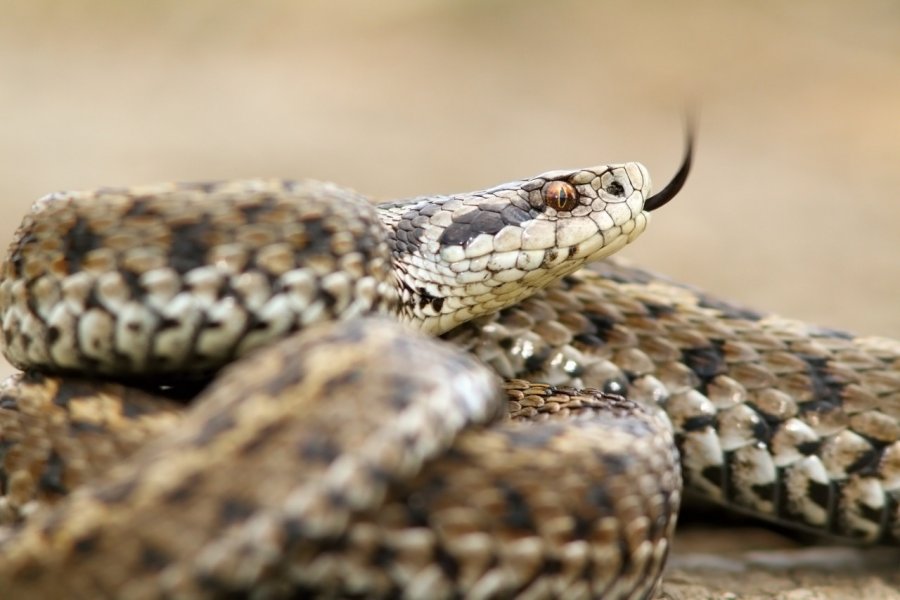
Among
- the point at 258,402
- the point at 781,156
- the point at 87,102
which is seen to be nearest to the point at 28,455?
the point at 258,402

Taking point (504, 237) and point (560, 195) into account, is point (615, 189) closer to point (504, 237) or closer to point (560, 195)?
point (560, 195)

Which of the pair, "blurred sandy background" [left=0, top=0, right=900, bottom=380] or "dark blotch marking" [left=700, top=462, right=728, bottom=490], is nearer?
"dark blotch marking" [left=700, top=462, right=728, bottom=490]

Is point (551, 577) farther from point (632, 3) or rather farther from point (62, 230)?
point (632, 3)

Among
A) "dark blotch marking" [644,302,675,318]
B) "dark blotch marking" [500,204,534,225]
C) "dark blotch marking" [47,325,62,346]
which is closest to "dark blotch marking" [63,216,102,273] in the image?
"dark blotch marking" [47,325,62,346]

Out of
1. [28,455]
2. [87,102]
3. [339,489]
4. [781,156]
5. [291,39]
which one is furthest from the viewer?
[291,39]

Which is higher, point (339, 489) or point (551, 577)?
point (339, 489)

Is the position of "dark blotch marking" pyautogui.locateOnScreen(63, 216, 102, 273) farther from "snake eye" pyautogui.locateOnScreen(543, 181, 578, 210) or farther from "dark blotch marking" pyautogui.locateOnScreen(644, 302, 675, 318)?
"dark blotch marking" pyautogui.locateOnScreen(644, 302, 675, 318)

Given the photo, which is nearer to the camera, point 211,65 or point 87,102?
point 87,102

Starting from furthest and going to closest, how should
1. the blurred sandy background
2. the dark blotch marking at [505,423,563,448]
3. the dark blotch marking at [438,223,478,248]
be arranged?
1. the blurred sandy background
2. the dark blotch marking at [438,223,478,248]
3. the dark blotch marking at [505,423,563,448]
